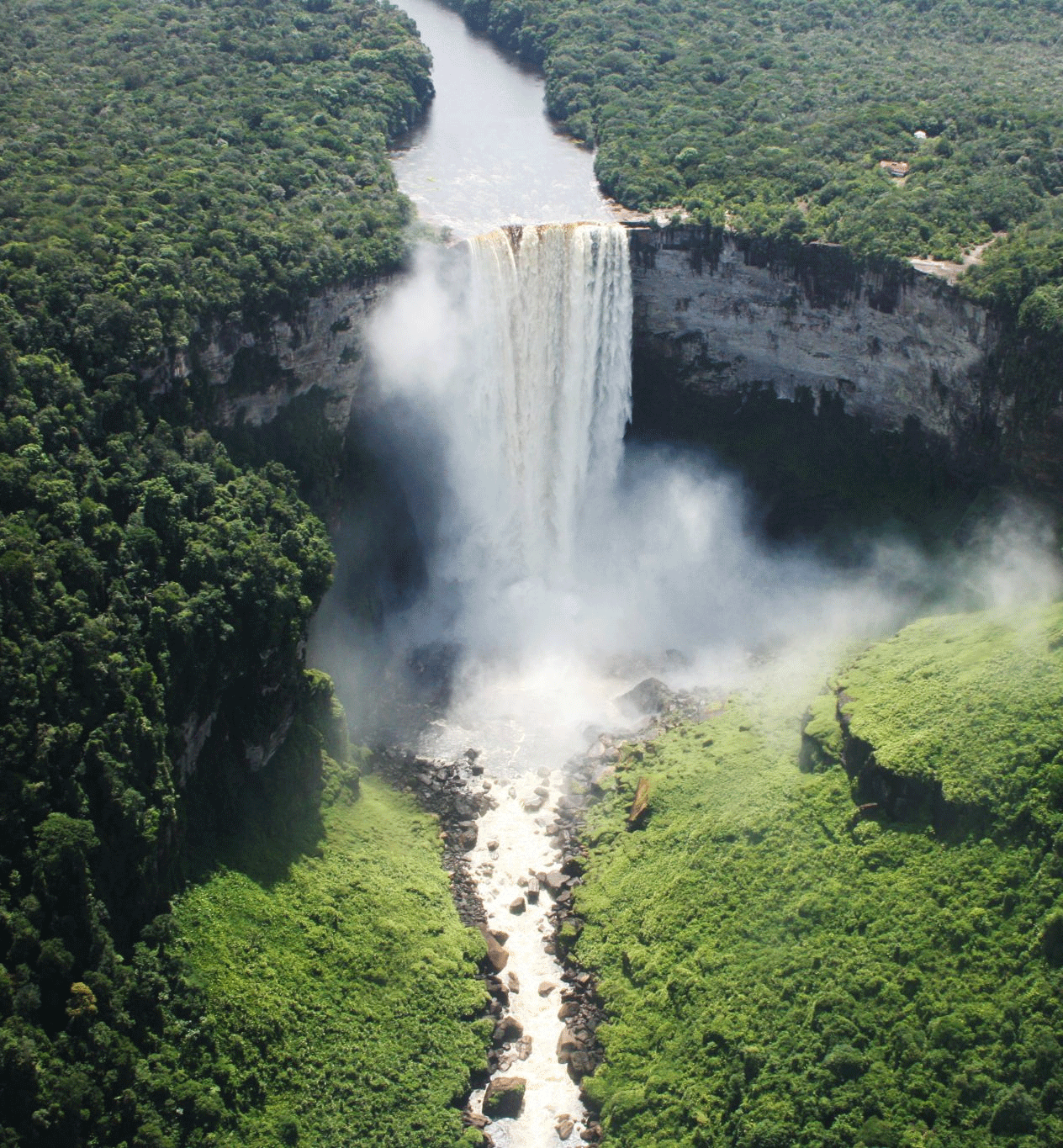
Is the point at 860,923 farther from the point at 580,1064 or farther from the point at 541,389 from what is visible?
the point at 541,389

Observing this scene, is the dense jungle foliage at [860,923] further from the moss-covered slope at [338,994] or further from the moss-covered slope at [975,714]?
the moss-covered slope at [338,994]

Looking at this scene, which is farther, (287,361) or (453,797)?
(287,361)

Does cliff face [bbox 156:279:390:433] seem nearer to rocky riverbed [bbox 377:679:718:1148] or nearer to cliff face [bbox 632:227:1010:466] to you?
cliff face [bbox 632:227:1010:466]

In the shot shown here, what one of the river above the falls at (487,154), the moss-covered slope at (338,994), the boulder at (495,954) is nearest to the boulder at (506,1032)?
the moss-covered slope at (338,994)

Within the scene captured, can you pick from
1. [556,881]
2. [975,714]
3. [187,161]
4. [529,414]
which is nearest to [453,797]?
[556,881]

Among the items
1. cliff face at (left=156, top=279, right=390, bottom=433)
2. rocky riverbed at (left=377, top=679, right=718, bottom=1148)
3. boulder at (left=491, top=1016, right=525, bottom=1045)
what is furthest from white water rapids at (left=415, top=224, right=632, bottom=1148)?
boulder at (left=491, top=1016, right=525, bottom=1045)

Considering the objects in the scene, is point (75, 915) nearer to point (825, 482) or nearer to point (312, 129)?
point (825, 482)
